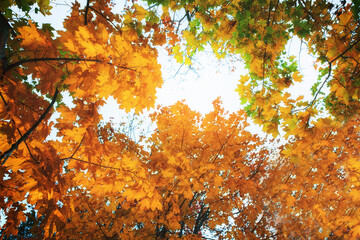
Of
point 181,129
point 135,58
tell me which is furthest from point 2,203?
point 181,129

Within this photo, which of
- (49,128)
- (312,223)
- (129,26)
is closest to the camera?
(49,128)

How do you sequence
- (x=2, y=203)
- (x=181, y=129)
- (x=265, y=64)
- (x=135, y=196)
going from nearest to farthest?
(x=2, y=203), (x=135, y=196), (x=265, y=64), (x=181, y=129)

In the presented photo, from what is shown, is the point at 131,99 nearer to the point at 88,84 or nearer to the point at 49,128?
the point at 88,84

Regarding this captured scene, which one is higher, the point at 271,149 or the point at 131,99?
the point at 271,149

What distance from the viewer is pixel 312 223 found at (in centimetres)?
448

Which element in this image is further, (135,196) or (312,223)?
(312,223)

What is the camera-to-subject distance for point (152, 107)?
217 centimetres

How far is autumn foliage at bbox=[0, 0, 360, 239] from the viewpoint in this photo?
157cm

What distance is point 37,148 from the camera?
1563 millimetres

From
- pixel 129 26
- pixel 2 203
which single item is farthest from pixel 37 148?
pixel 129 26

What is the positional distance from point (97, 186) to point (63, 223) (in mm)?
1364

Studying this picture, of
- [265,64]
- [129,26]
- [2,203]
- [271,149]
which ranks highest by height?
[271,149]

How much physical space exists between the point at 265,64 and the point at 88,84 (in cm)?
271

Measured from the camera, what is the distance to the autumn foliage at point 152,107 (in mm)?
1572
